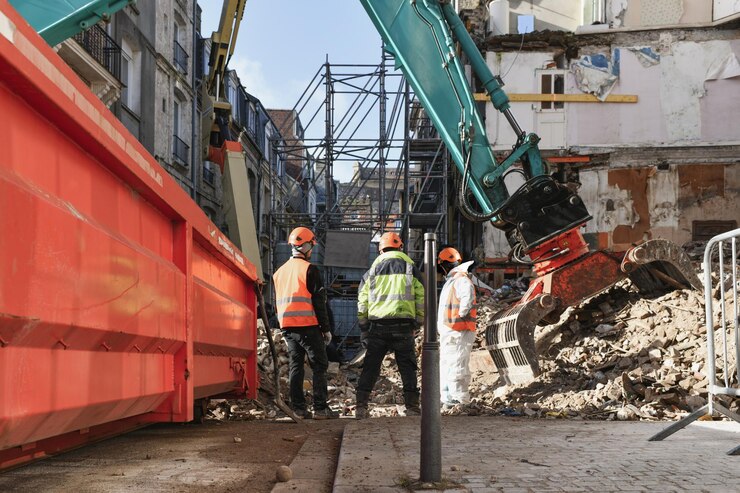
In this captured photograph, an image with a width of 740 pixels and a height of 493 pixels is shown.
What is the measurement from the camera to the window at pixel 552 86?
891 inches

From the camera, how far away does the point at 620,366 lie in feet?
30.7

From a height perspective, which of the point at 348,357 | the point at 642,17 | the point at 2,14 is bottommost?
the point at 348,357

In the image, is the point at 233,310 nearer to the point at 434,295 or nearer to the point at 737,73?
the point at 434,295

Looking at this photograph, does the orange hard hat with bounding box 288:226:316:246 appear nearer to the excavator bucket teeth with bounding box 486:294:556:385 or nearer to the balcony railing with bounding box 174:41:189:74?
the excavator bucket teeth with bounding box 486:294:556:385

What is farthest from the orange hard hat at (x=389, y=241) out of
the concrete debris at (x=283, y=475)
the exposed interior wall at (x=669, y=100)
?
the exposed interior wall at (x=669, y=100)

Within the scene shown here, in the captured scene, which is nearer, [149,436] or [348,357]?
[149,436]

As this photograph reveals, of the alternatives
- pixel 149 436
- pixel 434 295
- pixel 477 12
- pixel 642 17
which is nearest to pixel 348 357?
pixel 477 12

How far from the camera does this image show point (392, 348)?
834 cm

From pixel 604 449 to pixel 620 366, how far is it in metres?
4.54

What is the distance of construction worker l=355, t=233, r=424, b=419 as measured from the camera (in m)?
8.19

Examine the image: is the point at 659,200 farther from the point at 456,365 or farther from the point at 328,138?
the point at 456,365

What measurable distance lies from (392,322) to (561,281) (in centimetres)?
250

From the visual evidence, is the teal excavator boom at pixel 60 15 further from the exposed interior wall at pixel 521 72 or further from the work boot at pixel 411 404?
the exposed interior wall at pixel 521 72

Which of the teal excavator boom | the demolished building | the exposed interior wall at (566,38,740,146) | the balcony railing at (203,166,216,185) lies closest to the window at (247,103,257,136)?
the balcony railing at (203,166,216,185)
